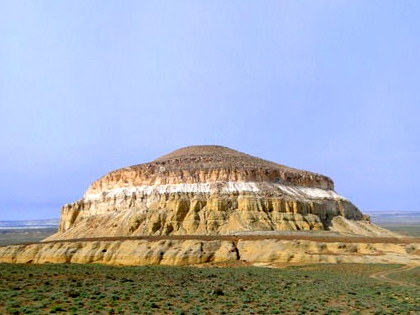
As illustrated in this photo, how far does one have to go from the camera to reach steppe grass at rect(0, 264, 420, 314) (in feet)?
66.9

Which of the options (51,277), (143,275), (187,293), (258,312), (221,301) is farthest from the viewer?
(143,275)

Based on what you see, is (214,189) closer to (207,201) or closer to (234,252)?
(207,201)

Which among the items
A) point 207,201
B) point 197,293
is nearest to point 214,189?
point 207,201

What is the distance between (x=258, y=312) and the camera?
20.2 meters

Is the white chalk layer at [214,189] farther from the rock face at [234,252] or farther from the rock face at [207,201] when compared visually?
the rock face at [234,252]

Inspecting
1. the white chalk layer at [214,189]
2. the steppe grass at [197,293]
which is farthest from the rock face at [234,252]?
the white chalk layer at [214,189]

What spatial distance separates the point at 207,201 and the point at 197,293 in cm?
4377

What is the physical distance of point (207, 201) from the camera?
225ft

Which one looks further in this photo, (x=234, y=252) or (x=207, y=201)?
(x=207, y=201)

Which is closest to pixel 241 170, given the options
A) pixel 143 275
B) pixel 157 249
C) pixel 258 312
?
pixel 157 249

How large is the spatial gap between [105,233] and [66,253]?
14.7m

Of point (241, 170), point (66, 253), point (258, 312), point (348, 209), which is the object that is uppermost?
point (241, 170)

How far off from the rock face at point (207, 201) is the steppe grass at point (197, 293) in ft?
100

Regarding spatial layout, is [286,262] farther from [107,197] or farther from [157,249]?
[107,197]
